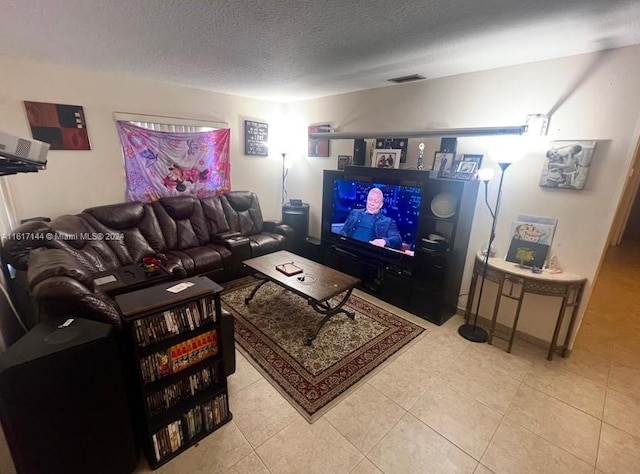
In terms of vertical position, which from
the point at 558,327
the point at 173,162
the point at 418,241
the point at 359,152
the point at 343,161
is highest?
the point at 359,152

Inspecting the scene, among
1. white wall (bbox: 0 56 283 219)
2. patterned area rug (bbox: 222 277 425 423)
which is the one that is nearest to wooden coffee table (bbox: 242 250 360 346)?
patterned area rug (bbox: 222 277 425 423)

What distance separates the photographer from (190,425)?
63.6 inches

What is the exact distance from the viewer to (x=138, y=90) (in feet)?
10.8

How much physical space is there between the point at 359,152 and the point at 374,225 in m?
0.96

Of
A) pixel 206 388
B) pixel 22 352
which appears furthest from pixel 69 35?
pixel 206 388

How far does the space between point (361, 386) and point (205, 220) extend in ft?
9.48


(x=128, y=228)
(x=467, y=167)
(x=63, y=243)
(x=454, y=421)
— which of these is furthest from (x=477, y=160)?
(x=63, y=243)

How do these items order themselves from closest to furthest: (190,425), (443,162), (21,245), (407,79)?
(190,425)
(21,245)
(443,162)
(407,79)

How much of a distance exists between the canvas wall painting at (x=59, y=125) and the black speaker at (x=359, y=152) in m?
3.00

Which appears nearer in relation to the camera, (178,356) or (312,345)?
(178,356)

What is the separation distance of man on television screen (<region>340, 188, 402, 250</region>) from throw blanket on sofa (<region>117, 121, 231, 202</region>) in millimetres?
2081

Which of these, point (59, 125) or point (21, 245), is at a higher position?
point (59, 125)

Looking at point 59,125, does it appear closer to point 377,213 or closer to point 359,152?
point 359,152

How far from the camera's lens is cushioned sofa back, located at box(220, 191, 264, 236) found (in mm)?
4070
